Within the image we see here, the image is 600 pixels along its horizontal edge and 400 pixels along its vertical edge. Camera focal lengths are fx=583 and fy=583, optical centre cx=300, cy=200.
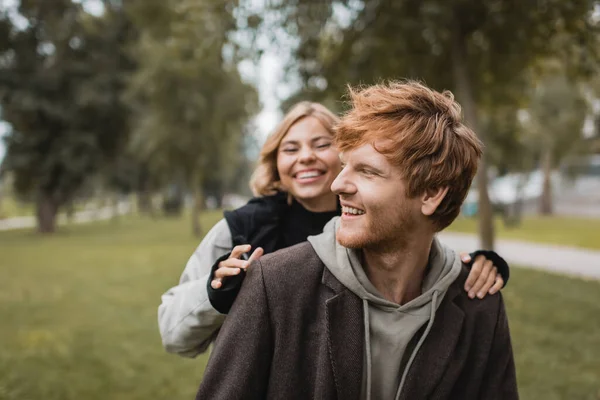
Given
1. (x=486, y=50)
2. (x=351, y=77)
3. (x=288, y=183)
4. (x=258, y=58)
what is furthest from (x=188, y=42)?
(x=288, y=183)

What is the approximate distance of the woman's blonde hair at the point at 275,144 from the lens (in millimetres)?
3062

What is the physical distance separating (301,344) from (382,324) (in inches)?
11.7

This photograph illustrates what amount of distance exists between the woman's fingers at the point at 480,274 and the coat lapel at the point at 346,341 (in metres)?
0.52

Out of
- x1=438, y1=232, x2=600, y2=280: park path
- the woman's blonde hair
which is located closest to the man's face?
the woman's blonde hair

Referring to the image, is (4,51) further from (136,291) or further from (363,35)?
(363,35)

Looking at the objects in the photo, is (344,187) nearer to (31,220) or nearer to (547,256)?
(547,256)

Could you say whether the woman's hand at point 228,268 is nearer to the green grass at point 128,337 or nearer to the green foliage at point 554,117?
the green grass at point 128,337

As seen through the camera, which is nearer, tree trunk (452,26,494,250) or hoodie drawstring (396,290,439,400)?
hoodie drawstring (396,290,439,400)

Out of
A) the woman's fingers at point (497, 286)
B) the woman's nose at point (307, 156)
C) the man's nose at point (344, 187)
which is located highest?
the woman's nose at point (307, 156)

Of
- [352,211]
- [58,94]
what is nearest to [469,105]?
[352,211]

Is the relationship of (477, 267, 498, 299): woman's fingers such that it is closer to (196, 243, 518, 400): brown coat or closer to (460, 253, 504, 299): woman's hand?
(460, 253, 504, 299): woman's hand

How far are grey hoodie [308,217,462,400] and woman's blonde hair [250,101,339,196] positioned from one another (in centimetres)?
110

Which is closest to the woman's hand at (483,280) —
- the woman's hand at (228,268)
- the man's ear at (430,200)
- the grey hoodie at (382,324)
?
the grey hoodie at (382,324)

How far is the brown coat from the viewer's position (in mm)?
1970
